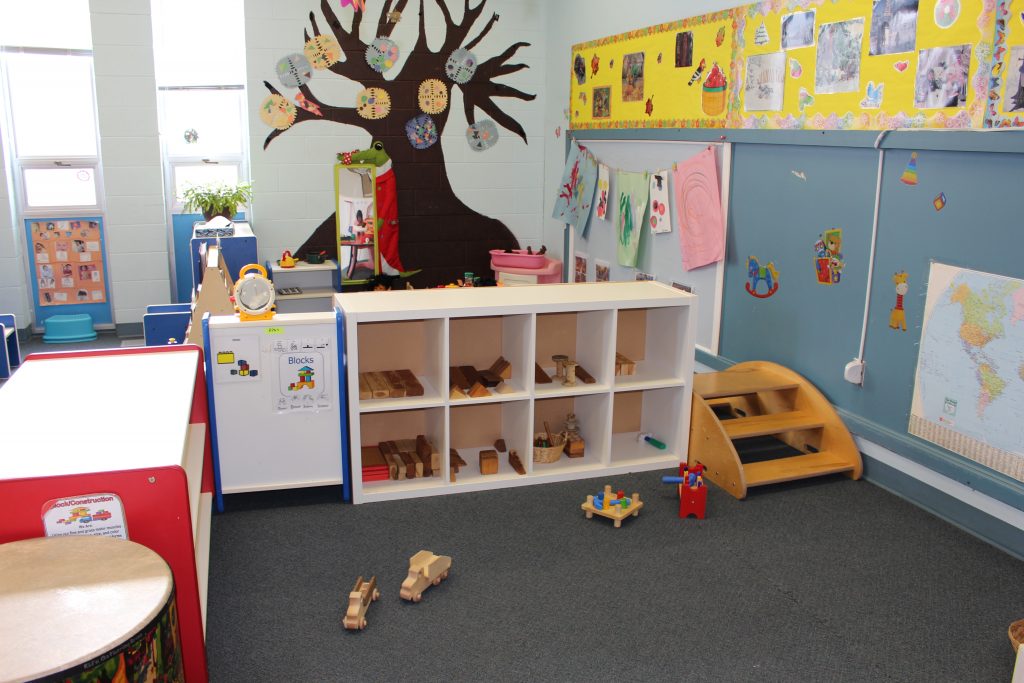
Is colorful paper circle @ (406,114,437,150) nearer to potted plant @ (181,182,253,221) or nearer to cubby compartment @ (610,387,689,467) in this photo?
potted plant @ (181,182,253,221)

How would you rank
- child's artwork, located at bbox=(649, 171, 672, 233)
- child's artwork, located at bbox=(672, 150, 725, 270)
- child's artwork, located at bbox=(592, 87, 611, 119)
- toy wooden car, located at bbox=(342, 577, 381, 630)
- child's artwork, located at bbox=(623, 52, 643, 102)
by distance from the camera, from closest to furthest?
toy wooden car, located at bbox=(342, 577, 381, 630), child's artwork, located at bbox=(672, 150, 725, 270), child's artwork, located at bbox=(649, 171, 672, 233), child's artwork, located at bbox=(623, 52, 643, 102), child's artwork, located at bbox=(592, 87, 611, 119)

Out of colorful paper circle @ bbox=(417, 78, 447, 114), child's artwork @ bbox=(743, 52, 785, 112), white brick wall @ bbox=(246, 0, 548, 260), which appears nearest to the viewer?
child's artwork @ bbox=(743, 52, 785, 112)

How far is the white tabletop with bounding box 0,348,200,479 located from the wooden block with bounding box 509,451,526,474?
1.49 meters

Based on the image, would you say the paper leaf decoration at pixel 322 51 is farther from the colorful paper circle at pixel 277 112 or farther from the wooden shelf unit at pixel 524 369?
the wooden shelf unit at pixel 524 369

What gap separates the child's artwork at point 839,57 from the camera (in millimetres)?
3859

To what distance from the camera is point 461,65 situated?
7039mm

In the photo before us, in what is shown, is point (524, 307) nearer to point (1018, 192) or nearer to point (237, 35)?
point (1018, 192)

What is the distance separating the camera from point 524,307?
378 centimetres

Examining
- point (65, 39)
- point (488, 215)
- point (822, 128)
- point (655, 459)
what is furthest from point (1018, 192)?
point (65, 39)

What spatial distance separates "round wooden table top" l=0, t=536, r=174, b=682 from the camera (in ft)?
5.80

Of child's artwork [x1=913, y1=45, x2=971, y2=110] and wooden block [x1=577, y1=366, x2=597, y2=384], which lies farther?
wooden block [x1=577, y1=366, x2=597, y2=384]

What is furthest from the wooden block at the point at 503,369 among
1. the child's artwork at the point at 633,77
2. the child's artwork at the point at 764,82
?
the child's artwork at the point at 633,77

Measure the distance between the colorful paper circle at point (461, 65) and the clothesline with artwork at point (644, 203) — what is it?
111 cm

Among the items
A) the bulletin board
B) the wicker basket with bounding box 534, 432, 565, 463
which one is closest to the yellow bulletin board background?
the wicker basket with bounding box 534, 432, 565, 463
